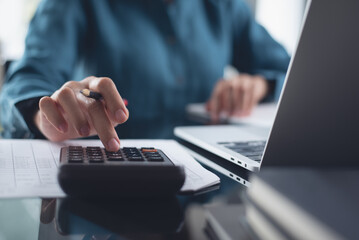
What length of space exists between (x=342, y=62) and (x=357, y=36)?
0.03 m

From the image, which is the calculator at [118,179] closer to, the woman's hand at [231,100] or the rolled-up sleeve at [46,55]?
the rolled-up sleeve at [46,55]

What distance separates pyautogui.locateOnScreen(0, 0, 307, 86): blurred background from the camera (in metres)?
2.13

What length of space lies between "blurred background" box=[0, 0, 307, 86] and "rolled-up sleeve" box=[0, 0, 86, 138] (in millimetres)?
1302

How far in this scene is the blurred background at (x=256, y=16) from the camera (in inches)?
83.8

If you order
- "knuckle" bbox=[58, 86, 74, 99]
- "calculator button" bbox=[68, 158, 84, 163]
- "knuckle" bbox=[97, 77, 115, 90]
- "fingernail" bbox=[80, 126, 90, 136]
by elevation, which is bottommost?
"fingernail" bbox=[80, 126, 90, 136]

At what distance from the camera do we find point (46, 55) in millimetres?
826

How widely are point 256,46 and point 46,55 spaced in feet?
2.46

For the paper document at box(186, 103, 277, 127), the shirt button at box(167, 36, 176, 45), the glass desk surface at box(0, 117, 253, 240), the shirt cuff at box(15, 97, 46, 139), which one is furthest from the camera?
the shirt button at box(167, 36, 176, 45)

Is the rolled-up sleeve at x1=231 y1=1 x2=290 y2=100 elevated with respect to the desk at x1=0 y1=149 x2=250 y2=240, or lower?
elevated

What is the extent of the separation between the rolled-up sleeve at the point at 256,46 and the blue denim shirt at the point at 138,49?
7 centimetres

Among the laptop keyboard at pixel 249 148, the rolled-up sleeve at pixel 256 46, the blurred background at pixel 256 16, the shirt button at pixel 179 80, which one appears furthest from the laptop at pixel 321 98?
the blurred background at pixel 256 16

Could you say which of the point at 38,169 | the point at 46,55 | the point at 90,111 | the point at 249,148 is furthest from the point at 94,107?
the point at 46,55

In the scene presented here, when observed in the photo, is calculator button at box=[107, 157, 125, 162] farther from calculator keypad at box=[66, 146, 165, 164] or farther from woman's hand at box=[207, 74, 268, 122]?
woman's hand at box=[207, 74, 268, 122]

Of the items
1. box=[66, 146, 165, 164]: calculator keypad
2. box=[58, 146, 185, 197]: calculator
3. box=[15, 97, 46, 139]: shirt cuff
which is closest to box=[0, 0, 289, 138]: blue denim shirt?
box=[15, 97, 46, 139]: shirt cuff
